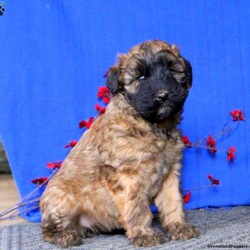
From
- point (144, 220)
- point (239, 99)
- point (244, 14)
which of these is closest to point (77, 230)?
point (144, 220)

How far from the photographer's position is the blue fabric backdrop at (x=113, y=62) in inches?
175

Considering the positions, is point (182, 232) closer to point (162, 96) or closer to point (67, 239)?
point (67, 239)

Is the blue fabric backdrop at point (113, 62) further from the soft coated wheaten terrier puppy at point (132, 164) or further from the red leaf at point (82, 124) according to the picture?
the soft coated wheaten terrier puppy at point (132, 164)

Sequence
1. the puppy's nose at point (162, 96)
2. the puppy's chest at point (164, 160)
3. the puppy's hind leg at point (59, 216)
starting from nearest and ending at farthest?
the puppy's nose at point (162, 96)
the puppy's chest at point (164, 160)
the puppy's hind leg at point (59, 216)

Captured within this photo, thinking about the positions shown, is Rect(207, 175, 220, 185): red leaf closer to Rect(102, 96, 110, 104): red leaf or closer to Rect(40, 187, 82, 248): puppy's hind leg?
Rect(102, 96, 110, 104): red leaf

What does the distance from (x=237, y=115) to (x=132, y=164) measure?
136cm

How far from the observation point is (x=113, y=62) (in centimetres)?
446

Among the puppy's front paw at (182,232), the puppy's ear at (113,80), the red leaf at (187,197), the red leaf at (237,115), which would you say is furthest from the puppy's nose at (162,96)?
the red leaf at (187,197)

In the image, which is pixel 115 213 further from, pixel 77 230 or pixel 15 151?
pixel 15 151

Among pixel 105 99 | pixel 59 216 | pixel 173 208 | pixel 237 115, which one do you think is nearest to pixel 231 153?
pixel 237 115

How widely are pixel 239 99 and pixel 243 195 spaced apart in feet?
2.68

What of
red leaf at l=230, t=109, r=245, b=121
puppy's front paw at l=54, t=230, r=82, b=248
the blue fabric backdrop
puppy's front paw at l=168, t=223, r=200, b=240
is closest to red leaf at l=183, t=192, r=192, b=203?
the blue fabric backdrop

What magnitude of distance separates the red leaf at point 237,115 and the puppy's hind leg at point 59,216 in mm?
1595

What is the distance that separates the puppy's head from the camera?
130 inches
